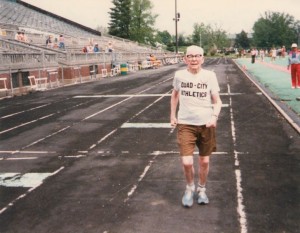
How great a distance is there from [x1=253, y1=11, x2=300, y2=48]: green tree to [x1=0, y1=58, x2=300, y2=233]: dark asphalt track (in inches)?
4693

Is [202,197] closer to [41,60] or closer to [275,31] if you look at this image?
[41,60]

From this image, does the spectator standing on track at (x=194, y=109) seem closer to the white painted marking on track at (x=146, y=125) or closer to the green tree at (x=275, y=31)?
the white painted marking on track at (x=146, y=125)

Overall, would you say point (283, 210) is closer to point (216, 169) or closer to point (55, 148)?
point (216, 169)

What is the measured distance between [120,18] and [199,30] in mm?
42061

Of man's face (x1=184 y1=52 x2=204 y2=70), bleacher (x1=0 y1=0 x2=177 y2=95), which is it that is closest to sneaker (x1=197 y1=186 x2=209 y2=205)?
man's face (x1=184 y1=52 x2=204 y2=70)

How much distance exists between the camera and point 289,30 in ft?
413

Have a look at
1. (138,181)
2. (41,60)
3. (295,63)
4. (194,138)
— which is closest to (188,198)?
(194,138)

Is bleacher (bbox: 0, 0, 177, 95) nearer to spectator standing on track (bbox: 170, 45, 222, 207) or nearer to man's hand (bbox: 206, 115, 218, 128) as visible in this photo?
spectator standing on track (bbox: 170, 45, 222, 207)

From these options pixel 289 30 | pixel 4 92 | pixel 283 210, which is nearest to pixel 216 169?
pixel 283 210

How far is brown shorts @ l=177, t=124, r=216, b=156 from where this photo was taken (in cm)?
562

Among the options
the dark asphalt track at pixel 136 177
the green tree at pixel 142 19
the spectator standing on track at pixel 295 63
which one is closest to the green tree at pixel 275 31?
the green tree at pixel 142 19

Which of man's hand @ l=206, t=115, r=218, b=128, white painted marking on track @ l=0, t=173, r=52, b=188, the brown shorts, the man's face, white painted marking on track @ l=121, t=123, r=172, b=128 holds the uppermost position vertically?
the man's face

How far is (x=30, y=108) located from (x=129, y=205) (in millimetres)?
11960

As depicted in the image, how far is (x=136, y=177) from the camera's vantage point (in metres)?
7.22
